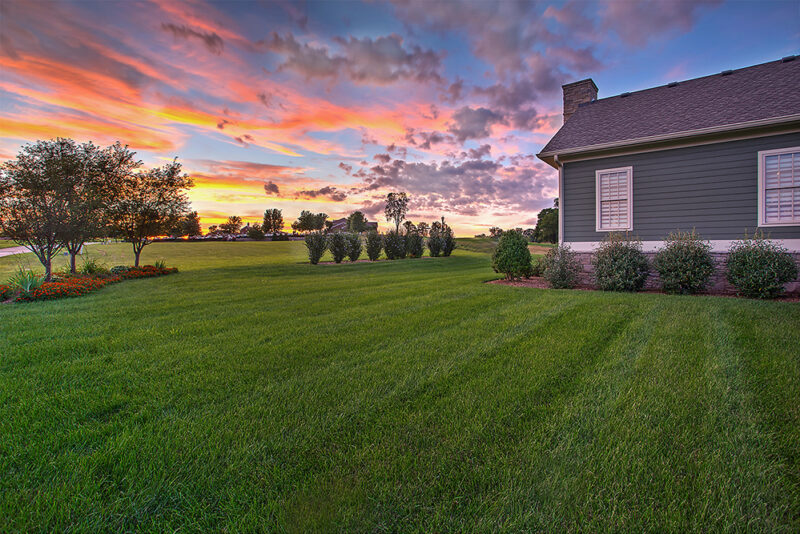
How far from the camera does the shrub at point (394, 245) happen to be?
21.8 meters

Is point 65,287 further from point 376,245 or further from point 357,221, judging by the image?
point 357,221

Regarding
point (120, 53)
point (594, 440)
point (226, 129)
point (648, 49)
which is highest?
point (648, 49)

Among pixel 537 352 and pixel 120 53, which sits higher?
pixel 120 53

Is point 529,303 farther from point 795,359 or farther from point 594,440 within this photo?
point 594,440

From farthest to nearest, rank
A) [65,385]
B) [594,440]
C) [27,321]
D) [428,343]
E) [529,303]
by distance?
[529,303] < [27,321] < [428,343] < [65,385] < [594,440]

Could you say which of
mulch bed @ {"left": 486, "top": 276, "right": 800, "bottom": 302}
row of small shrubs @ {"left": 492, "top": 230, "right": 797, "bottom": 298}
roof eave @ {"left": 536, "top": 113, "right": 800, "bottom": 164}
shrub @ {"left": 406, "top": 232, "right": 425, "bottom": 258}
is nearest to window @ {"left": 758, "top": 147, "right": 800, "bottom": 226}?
row of small shrubs @ {"left": 492, "top": 230, "right": 797, "bottom": 298}

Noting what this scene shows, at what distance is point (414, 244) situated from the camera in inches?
914

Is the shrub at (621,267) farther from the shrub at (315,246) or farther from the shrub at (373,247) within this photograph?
the shrub at (373,247)

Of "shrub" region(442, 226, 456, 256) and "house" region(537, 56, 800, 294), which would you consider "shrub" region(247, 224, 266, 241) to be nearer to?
"shrub" region(442, 226, 456, 256)

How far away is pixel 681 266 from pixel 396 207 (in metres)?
42.4

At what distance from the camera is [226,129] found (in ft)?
31.8

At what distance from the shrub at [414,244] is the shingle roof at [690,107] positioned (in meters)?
13.2

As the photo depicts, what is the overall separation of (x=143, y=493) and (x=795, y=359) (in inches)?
219

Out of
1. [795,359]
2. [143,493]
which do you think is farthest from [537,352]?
[143,493]
